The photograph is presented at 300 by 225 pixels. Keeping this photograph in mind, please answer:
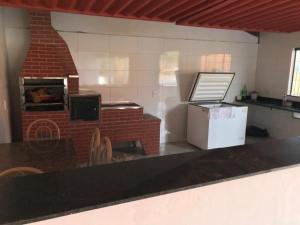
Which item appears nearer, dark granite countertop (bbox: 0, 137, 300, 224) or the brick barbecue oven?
dark granite countertop (bbox: 0, 137, 300, 224)

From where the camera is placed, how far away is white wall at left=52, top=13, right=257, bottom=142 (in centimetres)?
384

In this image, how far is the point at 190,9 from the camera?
2.78 meters

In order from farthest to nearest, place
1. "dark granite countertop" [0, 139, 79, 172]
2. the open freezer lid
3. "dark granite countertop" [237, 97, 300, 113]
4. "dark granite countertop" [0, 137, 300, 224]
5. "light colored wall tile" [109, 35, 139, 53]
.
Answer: the open freezer lid < "dark granite countertop" [237, 97, 300, 113] < "light colored wall tile" [109, 35, 139, 53] < "dark granite countertop" [0, 139, 79, 172] < "dark granite countertop" [0, 137, 300, 224]

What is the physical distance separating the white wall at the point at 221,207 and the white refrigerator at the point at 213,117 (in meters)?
3.12

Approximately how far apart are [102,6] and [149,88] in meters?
1.82

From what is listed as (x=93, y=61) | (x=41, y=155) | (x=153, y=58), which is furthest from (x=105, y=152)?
(x=153, y=58)

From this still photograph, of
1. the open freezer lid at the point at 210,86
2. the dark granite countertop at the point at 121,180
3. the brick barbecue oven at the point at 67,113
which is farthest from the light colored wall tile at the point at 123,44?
the dark granite countertop at the point at 121,180

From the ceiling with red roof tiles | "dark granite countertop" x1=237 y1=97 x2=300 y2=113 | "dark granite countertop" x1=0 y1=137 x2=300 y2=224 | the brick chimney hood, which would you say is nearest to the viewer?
"dark granite countertop" x1=0 y1=137 x2=300 y2=224

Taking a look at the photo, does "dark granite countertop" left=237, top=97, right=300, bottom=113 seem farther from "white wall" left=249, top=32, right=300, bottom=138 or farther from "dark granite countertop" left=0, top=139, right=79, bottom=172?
"dark granite countertop" left=0, top=139, right=79, bottom=172

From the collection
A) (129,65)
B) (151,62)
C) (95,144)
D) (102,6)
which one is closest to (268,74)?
(151,62)

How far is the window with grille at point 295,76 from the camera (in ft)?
14.8

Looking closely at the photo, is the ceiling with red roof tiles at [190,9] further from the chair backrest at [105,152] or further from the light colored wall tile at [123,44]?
the chair backrest at [105,152]

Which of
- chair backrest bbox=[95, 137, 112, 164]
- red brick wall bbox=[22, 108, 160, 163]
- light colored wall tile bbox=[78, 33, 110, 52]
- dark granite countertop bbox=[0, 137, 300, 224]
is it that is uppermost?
light colored wall tile bbox=[78, 33, 110, 52]

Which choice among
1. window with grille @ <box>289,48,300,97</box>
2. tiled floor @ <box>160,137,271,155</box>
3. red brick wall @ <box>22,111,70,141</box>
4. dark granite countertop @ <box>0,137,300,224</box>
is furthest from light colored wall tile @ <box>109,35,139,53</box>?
dark granite countertop @ <box>0,137,300,224</box>
